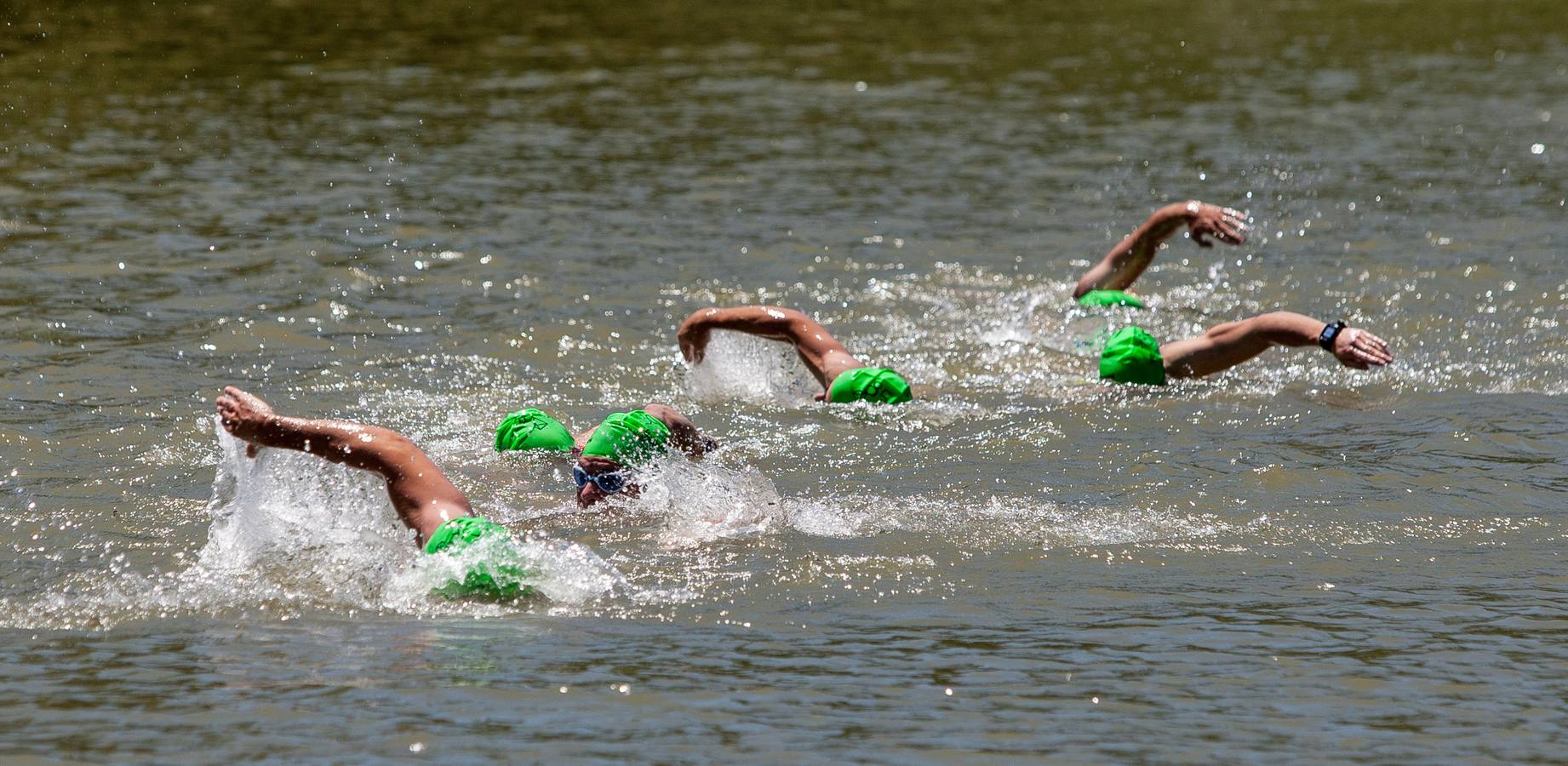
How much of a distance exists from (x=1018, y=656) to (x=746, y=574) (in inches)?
47.4

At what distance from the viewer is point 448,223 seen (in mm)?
13836

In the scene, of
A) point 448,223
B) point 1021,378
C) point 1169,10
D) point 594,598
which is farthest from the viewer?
point 1169,10

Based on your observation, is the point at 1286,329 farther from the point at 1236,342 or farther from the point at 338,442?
the point at 338,442

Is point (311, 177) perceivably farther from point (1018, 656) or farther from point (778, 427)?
point (1018, 656)

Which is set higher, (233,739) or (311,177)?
(311,177)

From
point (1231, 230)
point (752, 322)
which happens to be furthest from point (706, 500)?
point (1231, 230)

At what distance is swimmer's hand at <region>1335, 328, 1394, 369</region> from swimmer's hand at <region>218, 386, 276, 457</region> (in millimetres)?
5216

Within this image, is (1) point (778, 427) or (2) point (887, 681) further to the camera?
(1) point (778, 427)

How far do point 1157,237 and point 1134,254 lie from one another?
0.74 ft

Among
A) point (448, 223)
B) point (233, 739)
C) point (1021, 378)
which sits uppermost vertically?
point (448, 223)

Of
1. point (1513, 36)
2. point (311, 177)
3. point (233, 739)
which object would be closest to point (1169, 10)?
point (1513, 36)

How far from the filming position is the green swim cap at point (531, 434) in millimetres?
8008

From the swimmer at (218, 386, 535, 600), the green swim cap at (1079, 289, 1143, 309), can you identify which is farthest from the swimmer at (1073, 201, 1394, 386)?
the swimmer at (218, 386, 535, 600)

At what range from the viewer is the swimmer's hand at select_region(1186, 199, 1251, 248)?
10.3m
